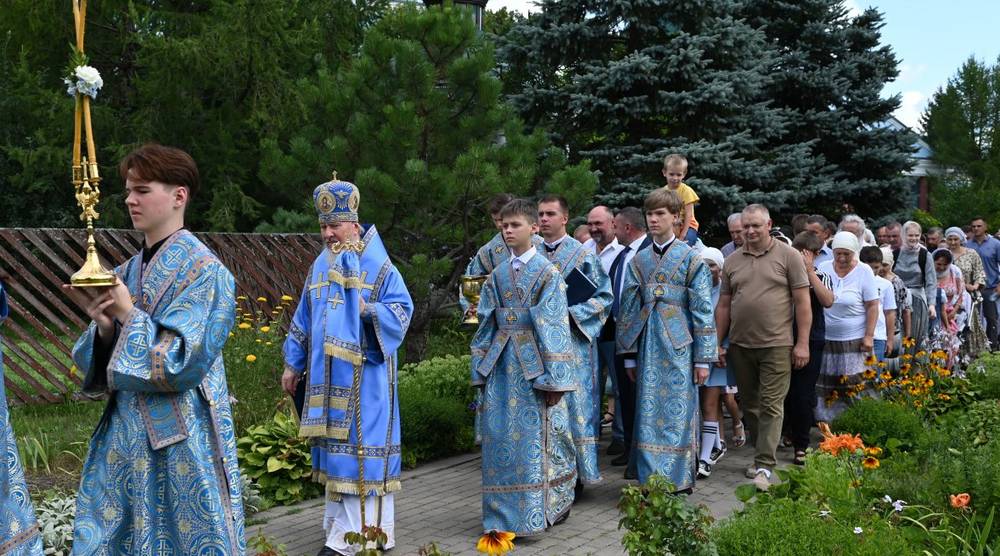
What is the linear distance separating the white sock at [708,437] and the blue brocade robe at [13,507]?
537 centimetres

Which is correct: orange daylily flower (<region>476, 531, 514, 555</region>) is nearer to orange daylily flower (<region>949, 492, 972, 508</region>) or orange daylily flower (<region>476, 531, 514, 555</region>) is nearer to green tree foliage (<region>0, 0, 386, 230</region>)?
orange daylily flower (<region>949, 492, 972, 508</region>)

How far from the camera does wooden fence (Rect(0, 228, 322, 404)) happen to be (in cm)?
954

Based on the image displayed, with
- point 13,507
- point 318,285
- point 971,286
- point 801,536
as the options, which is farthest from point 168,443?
point 971,286

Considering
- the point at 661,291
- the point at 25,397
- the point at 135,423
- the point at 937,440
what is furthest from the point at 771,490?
the point at 25,397

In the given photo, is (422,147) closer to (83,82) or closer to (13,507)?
(83,82)

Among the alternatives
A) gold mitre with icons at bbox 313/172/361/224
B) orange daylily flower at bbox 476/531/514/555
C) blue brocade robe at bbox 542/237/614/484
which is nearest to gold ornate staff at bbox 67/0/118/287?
orange daylily flower at bbox 476/531/514/555

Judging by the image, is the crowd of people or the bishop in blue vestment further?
the crowd of people

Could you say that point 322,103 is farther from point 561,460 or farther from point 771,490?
point 771,490

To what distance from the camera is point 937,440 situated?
708 centimetres

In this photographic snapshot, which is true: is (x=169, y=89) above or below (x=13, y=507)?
above

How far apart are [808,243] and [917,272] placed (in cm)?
361

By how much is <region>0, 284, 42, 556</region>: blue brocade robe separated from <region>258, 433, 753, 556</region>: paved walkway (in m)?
2.31

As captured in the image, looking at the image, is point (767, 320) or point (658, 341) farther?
point (767, 320)

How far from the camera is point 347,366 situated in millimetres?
5516
